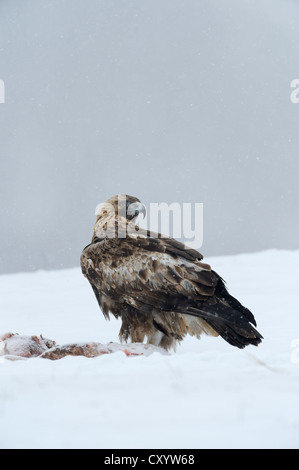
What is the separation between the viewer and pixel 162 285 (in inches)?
183

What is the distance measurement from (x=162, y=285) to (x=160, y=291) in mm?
52

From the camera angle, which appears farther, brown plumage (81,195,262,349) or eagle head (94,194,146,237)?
eagle head (94,194,146,237)

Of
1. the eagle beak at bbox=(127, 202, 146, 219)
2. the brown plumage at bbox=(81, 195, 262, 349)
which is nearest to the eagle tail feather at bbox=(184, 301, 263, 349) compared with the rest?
the brown plumage at bbox=(81, 195, 262, 349)

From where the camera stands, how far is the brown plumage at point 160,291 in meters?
4.50

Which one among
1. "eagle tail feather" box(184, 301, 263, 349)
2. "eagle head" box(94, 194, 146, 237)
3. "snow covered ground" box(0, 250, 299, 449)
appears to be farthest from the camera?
"eagle head" box(94, 194, 146, 237)

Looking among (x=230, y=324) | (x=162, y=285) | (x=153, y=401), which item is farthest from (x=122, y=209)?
(x=153, y=401)

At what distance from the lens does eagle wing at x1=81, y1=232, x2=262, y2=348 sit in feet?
14.7

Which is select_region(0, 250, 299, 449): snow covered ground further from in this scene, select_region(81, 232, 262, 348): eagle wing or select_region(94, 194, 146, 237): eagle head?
select_region(94, 194, 146, 237): eagle head

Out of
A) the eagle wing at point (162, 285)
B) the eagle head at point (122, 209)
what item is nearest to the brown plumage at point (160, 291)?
the eagle wing at point (162, 285)

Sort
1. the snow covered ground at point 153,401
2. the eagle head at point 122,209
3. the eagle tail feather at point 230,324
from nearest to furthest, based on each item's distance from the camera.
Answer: the snow covered ground at point 153,401 < the eagle tail feather at point 230,324 < the eagle head at point 122,209

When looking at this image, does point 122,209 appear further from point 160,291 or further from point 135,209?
point 160,291

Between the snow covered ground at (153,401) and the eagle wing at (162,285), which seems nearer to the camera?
the snow covered ground at (153,401)

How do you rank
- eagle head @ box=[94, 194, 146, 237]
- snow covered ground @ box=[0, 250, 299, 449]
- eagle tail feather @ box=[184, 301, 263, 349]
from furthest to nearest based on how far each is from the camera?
eagle head @ box=[94, 194, 146, 237] → eagle tail feather @ box=[184, 301, 263, 349] → snow covered ground @ box=[0, 250, 299, 449]

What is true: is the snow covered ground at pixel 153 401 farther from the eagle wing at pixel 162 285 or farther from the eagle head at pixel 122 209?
the eagle head at pixel 122 209
